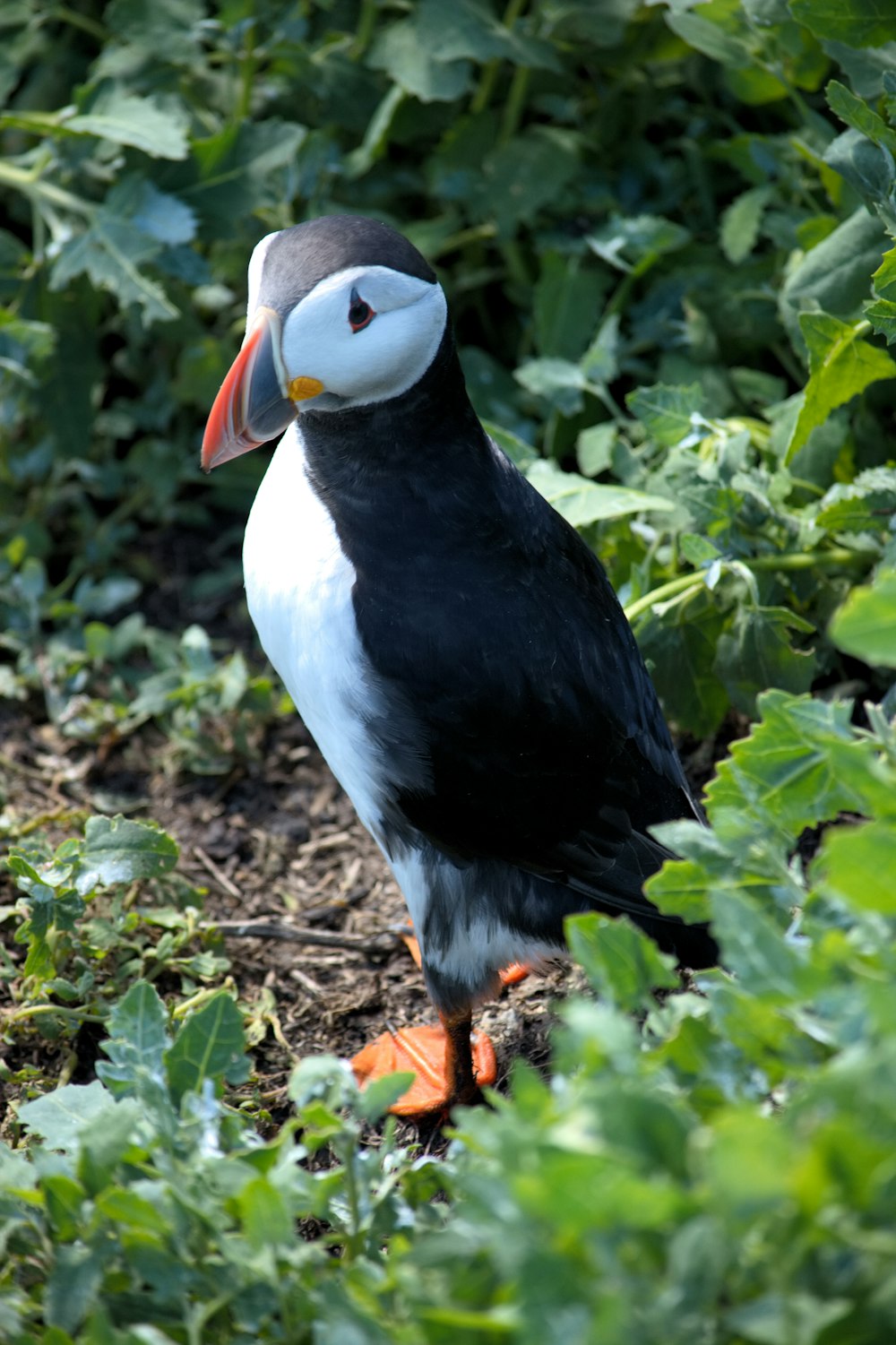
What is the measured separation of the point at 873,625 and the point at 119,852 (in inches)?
79.2

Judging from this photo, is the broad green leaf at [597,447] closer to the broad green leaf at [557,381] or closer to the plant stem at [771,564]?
the broad green leaf at [557,381]

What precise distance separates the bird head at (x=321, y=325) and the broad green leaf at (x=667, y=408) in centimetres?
86

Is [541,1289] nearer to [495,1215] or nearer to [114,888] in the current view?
[495,1215]

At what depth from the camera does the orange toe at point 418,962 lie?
11.3 feet

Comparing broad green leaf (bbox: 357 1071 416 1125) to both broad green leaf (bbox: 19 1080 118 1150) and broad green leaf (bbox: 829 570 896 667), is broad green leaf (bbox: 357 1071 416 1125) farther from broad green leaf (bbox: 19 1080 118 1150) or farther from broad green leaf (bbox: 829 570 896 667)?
broad green leaf (bbox: 829 570 896 667)

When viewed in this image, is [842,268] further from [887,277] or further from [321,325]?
[321,325]

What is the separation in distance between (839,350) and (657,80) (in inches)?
76.7

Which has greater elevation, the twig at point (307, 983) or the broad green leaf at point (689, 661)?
the broad green leaf at point (689, 661)

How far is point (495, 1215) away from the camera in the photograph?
57.3 inches

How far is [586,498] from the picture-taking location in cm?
353

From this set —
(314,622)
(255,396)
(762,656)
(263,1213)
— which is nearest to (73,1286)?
(263,1213)

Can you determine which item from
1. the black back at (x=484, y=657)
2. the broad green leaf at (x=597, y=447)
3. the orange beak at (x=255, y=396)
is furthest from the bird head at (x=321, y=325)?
the broad green leaf at (x=597, y=447)

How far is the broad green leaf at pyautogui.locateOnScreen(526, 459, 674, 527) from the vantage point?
3447 mm

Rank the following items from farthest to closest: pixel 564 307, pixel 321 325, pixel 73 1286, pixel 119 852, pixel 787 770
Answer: pixel 564 307 < pixel 119 852 < pixel 321 325 < pixel 787 770 < pixel 73 1286
